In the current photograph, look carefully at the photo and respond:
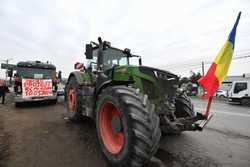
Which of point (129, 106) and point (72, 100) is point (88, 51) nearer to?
point (72, 100)

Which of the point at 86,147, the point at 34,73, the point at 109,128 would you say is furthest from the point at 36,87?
the point at 109,128

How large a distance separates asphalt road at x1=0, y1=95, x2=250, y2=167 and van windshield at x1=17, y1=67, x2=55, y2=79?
4.98 meters

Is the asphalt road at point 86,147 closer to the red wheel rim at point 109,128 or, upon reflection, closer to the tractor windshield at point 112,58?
the red wheel rim at point 109,128

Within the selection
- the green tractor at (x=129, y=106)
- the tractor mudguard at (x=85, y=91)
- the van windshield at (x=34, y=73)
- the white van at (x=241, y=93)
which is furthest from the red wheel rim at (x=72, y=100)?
the white van at (x=241, y=93)

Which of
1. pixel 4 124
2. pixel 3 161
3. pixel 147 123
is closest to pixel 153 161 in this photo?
pixel 147 123

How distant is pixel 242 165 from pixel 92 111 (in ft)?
9.75

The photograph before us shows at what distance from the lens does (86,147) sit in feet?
11.5

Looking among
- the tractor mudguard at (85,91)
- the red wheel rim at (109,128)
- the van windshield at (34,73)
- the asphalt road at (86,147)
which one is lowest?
the asphalt road at (86,147)

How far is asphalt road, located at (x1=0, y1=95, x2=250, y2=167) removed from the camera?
9.41 ft

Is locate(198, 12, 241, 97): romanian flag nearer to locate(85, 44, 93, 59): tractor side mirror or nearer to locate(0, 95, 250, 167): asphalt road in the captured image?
locate(0, 95, 250, 167): asphalt road

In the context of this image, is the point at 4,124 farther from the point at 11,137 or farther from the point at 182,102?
the point at 182,102

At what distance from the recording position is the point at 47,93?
916cm

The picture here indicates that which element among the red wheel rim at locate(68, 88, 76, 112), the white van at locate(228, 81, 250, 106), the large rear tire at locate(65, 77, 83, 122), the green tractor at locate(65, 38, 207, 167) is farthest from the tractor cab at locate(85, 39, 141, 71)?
the white van at locate(228, 81, 250, 106)

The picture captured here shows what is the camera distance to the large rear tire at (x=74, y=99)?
496cm
